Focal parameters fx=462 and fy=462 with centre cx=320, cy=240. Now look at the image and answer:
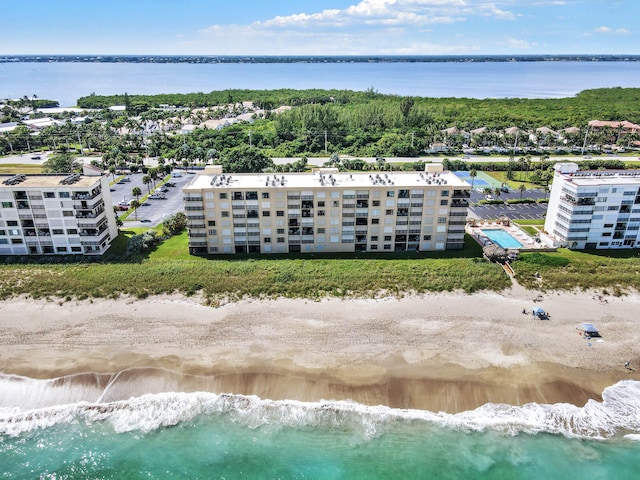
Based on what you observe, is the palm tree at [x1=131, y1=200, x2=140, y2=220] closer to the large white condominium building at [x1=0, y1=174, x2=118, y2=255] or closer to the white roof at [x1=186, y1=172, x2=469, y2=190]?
the large white condominium building at [x1=0, y1=174, x2=118, y2=255]

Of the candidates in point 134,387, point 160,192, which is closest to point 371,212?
point 134,387

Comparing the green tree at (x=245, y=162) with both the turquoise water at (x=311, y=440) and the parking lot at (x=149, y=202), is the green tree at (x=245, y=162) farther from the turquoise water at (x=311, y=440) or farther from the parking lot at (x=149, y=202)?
the turquoise water at (x=311, y=440)

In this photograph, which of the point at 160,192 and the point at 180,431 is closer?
the point at 180,431

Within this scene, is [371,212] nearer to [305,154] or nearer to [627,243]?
[627,243]

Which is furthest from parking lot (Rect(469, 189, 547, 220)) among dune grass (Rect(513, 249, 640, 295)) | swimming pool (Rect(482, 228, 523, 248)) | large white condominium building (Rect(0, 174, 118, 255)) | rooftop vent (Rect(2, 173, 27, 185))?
rooftop vent (Rect(2, 173, 27, 185))

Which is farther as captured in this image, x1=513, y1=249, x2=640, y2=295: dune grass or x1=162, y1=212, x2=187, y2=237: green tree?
x1=162, y1=212, x2=187, y2=237: green tree

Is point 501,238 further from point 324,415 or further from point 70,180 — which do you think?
point 70,180
